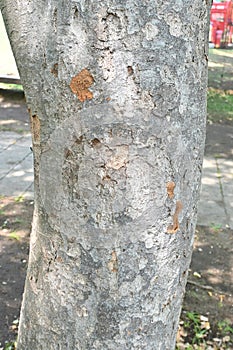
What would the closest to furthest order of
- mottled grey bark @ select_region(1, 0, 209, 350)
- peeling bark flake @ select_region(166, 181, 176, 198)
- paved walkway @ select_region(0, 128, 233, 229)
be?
mottled grey bark @ select_region(1, 0, 209, 350) < peeling bark flake @ select_region(166, 181, 176, 198) < paved walkway @ select_region(0, 128, 233, 229)

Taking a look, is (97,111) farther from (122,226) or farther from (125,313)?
(125,313)

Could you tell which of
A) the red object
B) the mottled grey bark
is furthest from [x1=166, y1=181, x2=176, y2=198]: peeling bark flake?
the red object

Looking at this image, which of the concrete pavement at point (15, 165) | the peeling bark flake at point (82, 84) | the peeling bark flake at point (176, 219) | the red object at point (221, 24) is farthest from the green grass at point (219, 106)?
the peeling bark flake at point (82, 84)

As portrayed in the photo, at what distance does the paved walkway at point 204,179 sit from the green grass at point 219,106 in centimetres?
174

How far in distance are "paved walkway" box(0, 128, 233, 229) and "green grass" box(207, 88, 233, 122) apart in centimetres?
174

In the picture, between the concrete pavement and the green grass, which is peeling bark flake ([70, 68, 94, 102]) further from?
the green grass

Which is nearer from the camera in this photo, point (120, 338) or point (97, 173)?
point (97, 173)

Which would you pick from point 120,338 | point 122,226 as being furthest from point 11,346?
point 122,226

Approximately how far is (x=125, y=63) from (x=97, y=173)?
0.25 m

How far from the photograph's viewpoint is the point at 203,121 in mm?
1151

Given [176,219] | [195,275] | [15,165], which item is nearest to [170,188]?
[176,219]

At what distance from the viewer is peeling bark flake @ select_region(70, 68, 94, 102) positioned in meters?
1.02

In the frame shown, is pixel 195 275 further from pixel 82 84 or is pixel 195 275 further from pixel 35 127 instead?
pixel 82 84

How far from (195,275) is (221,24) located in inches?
439
